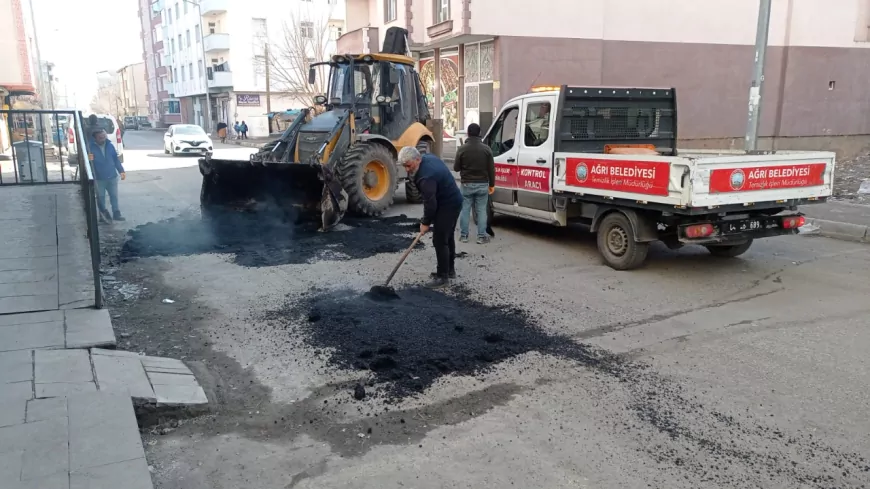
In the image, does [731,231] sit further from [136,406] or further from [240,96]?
[240,96]

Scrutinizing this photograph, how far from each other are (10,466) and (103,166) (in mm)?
8424

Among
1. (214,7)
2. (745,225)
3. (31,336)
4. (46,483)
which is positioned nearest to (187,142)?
(31,336)

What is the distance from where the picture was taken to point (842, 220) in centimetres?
985

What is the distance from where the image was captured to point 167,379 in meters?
4.30

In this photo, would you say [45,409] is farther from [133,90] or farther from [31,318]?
[133,90]

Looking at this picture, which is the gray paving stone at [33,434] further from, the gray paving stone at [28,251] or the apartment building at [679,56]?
the apartment building at [679,56]

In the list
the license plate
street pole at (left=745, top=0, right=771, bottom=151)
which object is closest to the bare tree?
street pole at (left=745, top=0, right=771, bottom=151)

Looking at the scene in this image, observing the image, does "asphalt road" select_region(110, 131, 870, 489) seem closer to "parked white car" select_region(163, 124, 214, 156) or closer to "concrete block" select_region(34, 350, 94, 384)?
"concrete block" select_region(34, 350, 94, 384)

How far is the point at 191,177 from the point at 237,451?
50.7ft

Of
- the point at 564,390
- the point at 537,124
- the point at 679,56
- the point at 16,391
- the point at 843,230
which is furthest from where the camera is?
the point at 679,56

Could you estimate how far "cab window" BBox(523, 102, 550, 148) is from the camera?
28.1 ft

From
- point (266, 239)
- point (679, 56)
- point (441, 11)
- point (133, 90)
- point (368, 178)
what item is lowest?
point (266, 239)

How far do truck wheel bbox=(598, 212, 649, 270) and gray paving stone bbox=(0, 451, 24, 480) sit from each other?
610 cm

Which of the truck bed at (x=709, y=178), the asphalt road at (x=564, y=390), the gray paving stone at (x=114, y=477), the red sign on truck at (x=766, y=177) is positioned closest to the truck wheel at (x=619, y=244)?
the asphalt road at (x=564, y=390)
